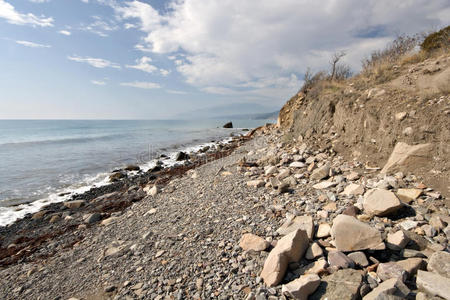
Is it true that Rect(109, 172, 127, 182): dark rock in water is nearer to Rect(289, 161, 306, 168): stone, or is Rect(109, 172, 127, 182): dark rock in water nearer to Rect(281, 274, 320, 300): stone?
Rect(289, 161, 306, 168): stone

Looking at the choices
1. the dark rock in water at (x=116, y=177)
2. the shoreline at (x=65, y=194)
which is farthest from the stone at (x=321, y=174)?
the dark rock in water at (x=116, y=177)

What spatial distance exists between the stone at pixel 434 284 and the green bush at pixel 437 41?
12.0 m

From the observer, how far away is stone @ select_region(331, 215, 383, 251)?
11.2ft

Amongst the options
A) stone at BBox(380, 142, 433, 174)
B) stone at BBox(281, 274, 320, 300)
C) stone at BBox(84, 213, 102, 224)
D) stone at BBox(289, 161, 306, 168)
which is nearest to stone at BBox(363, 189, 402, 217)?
stone at BBox(380, 142, 433, 174)

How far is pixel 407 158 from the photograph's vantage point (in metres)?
5.52

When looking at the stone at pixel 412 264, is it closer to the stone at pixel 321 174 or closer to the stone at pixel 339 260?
the stone at pixel 339 260

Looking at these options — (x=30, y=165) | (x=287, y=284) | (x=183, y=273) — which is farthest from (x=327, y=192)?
(x=30, y=165)

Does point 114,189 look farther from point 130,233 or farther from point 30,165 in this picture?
point 30,165

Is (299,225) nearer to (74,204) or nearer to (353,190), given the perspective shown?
(353,190)

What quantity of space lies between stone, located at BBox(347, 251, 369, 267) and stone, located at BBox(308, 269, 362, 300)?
28 cm

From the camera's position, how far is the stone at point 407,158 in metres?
5.32

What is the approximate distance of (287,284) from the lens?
3080mm

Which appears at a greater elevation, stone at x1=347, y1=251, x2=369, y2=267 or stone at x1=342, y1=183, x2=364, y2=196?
stone at x1=342, y1=183, x2=364, y2=196

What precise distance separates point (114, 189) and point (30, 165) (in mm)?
12733
